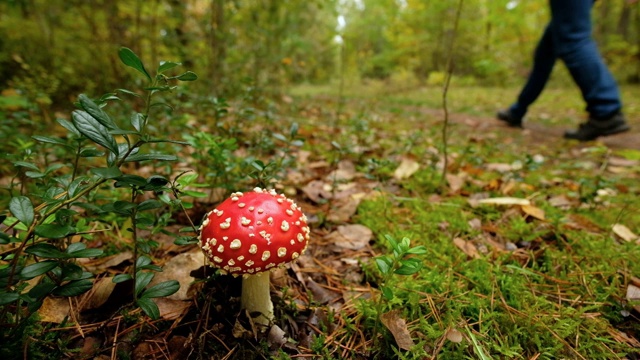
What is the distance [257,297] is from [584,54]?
4707 mm

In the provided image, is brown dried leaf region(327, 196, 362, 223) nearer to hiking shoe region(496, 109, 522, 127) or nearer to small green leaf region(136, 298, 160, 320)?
small green leaf region(136, 298, 160, 320)

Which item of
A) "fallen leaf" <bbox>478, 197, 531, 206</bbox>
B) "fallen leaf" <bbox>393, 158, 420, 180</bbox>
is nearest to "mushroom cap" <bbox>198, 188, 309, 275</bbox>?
"fallen leaf" <bbox>478, 197, 531, 206</bbox>

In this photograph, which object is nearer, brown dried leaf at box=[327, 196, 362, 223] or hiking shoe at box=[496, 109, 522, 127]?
brown dried leaf at box=[327, 196, 362, 223]

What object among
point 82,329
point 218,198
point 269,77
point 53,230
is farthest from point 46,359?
point 269,77

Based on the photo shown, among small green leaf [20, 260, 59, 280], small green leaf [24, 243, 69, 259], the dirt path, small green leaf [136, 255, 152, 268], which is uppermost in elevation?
small green leaf [24, 243, 69, 259]

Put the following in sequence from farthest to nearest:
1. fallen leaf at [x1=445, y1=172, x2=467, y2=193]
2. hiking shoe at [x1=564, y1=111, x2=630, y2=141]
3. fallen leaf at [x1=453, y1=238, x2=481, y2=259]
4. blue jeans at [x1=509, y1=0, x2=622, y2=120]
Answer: hiking shoe at [x1=564, y1=111, x2=630, y2=141] → blue jeans at [x1=509, y1=0, x2=622, y2=120] → fallen leaf at [x1=445, y1=172, x2=467, y2=193] → fallen leaf at [x1=453, y1=238, x2=481, y2=259]

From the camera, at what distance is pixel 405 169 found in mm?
3018

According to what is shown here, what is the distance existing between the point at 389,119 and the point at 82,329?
530 centimetres

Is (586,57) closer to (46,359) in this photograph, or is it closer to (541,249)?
(541,249)

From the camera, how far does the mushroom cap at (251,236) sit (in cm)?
124

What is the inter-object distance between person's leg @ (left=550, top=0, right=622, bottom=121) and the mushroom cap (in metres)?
4.45

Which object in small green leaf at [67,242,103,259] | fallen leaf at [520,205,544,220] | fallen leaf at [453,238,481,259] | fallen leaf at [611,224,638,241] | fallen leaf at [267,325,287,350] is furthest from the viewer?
fallen leaf at [520,205,544,220]

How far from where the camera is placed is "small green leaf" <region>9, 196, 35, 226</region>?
3.26 feet

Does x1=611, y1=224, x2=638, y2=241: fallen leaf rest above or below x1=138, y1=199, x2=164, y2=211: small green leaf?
below
